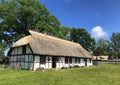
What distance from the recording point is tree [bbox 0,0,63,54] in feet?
142

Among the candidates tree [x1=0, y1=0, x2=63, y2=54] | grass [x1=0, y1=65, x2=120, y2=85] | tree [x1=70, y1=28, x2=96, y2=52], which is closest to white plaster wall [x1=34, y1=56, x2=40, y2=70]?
grass [x1=0, y1=65, x2=120, y2=85]

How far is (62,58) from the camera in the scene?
32.9 m

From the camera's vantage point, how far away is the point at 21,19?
45.2 m

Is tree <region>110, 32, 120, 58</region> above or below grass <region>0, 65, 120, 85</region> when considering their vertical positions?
above

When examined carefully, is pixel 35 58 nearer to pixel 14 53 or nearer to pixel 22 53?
pixel 22 53

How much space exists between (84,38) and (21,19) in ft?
108

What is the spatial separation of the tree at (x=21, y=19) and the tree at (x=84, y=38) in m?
23.1

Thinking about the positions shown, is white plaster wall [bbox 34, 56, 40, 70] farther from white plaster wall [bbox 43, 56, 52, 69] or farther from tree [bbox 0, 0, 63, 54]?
tree [bbox 0, 0, 63, 54]

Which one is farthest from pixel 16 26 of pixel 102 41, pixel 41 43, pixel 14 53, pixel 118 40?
pixel 118 40

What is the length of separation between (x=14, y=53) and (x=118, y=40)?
76624 mm

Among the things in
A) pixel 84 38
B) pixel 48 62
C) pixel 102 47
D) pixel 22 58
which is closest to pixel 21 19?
pixel 22 58

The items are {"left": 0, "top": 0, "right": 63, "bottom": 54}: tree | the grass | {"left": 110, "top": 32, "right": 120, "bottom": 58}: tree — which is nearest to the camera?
the grass

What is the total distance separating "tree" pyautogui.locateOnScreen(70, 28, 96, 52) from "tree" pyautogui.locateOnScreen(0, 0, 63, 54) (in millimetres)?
23123

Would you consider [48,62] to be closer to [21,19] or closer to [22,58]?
[22,58]
